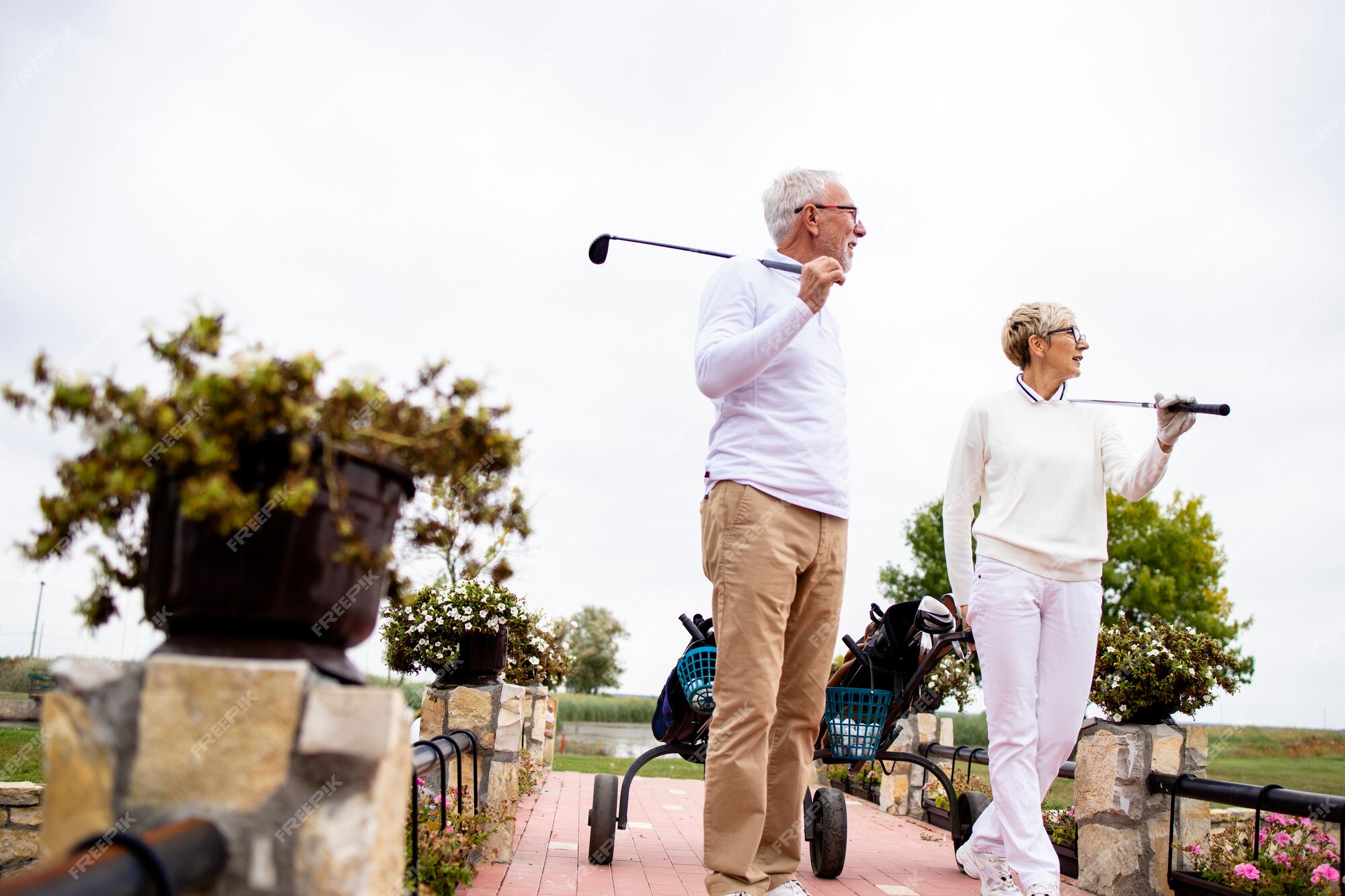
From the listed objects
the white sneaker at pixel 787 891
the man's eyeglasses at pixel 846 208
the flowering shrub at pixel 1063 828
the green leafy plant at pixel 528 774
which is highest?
the man's eyeglasses at pixel 846 208

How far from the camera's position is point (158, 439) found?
3.43 ft

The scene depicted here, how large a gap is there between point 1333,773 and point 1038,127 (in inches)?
412

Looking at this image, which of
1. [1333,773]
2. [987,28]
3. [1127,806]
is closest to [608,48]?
[987,28]

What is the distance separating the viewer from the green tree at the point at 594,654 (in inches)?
1553

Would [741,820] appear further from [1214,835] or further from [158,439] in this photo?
[1214,835]

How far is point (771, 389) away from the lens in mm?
2512

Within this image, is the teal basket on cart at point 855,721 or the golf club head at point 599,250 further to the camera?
the teal basket on cart at point 855,721

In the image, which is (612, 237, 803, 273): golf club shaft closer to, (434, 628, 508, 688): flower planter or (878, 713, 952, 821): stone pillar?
(434, 628, 508, 688): flower planter

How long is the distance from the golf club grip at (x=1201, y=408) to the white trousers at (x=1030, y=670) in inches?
23.6

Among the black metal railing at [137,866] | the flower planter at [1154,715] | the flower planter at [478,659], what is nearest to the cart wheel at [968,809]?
the flower planter at [1154,715]

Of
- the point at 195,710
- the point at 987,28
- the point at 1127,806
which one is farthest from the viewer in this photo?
the point at 987,28

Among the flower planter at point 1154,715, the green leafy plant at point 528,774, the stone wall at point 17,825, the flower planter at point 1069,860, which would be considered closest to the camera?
the flower planter at point 1154,715

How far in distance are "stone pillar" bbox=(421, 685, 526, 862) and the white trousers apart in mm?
1962

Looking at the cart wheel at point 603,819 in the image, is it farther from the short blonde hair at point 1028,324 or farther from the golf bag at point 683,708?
the short blonde hair at point 1028,324
